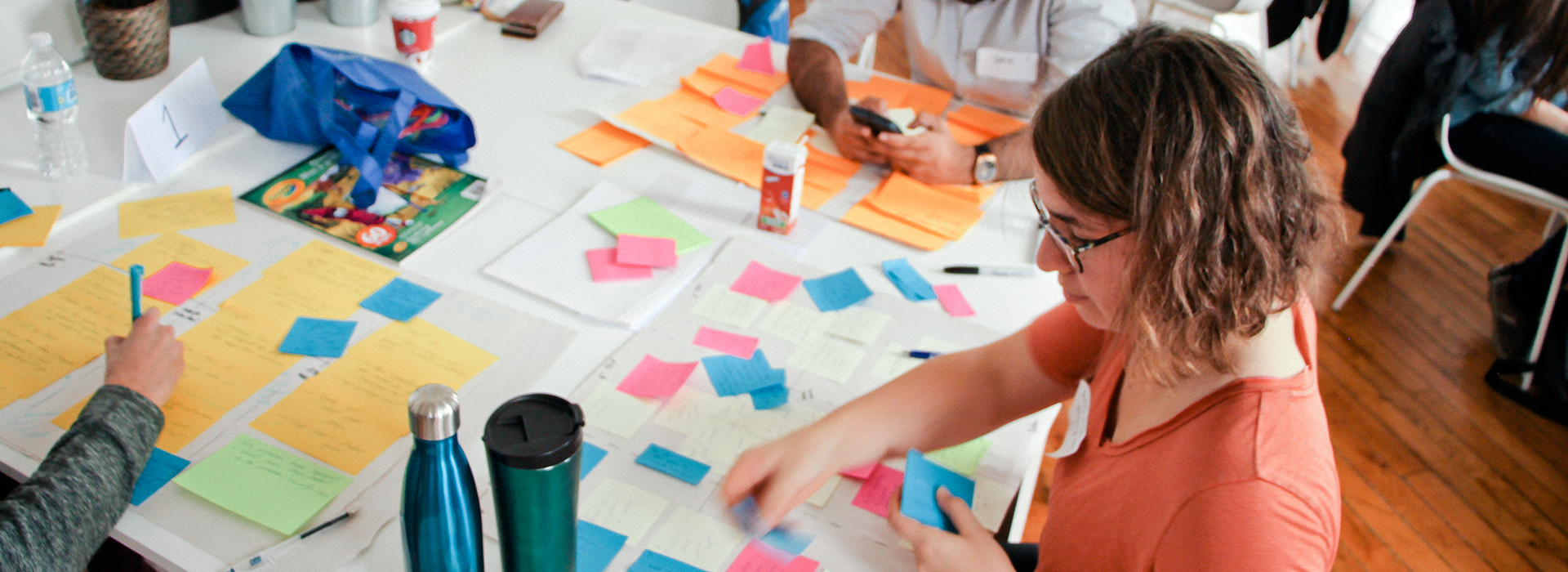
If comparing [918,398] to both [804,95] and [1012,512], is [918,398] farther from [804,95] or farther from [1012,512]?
[804,95]

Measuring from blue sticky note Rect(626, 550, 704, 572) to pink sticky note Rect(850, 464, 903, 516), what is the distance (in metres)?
0.20

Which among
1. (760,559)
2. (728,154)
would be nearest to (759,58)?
(728,154)

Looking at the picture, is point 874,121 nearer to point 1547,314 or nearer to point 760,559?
point 760,559

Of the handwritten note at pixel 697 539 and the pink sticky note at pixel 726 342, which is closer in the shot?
the handwritten note at pixel 697 539

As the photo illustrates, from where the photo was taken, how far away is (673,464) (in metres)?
1.02

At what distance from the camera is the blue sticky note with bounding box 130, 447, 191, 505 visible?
93 centimetres

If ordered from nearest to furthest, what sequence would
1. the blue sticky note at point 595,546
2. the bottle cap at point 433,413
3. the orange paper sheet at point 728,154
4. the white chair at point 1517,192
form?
the bottle cap at point 433,413, the blue sticky note at point 595,546, the orange paper sheet at point 728,154, the white chair at point 1517,192

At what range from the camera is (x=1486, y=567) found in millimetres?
1987

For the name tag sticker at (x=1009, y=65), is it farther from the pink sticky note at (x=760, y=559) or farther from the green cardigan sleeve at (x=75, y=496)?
the green cardigan sleeve at (x=75, y=496)

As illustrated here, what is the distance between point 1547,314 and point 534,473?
2.63 meters

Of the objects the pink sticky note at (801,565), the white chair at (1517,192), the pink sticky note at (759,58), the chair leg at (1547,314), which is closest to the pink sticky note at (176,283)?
the pink sticky note at (801,565)

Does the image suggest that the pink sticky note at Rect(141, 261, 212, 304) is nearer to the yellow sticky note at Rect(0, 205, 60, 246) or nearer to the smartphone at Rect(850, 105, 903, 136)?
the yellow sticky note at Rect(0, 205, 60, 246)

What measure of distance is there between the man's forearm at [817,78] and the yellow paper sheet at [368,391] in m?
0.83

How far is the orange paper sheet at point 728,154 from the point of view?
1.55 m
